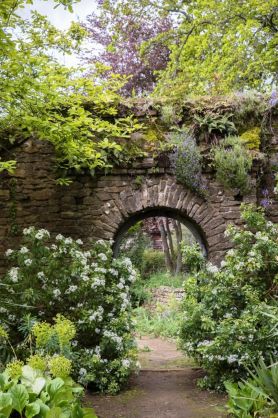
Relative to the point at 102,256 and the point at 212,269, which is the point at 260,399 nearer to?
the point at 212,269

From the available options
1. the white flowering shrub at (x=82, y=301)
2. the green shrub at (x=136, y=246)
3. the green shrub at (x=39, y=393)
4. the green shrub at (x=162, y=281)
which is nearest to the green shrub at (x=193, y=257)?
the white flowering shrub at (x=82, y=301)

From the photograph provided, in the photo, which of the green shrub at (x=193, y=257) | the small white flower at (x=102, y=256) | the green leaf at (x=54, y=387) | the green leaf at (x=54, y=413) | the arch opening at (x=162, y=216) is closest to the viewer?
the green leaf at (x=54, y=413)

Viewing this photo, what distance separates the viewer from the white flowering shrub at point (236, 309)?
482 centimetres

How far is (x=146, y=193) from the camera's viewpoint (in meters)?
Answer: 6.62

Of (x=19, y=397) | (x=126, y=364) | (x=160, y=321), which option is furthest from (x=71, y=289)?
(x=160, y=321)

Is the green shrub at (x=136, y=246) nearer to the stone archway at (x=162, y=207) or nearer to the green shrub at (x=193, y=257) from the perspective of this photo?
the stone archway at (x=162, y=207)

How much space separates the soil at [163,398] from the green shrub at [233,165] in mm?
2652

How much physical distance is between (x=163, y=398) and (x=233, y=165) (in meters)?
3.24

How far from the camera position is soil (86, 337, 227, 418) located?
4.54 m

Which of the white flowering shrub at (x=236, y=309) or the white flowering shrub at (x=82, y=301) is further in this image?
the white flowering shrub at (x=82, y=301)

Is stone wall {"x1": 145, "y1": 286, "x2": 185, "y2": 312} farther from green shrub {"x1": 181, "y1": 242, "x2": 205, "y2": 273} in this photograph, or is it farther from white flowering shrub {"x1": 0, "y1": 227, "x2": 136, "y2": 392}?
white flowering shrub {"x1": 0, "y1": 227, "x2": 136, "y2": 392}

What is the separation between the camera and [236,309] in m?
5.25

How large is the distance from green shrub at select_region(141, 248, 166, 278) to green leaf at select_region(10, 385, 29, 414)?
465 inches

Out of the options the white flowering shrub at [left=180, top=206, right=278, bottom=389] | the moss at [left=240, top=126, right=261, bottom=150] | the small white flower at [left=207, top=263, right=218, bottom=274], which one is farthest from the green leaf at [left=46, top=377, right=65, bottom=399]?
the moss at [left=240, top=126, right=261, bottom=150]
